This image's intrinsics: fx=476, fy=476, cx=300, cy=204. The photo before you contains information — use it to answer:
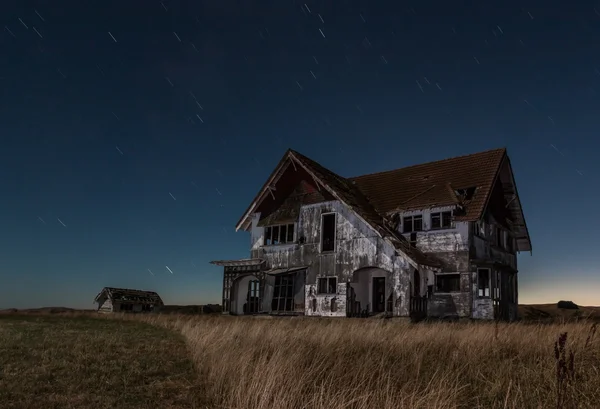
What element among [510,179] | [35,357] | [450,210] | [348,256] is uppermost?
[510,179]

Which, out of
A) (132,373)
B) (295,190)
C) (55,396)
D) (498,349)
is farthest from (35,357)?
(295,190)

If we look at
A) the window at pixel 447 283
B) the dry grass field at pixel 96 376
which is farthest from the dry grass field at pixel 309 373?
the window at pixel 447 283

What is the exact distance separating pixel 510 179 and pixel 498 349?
65.6 feet

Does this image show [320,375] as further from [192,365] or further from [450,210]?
[450,210]

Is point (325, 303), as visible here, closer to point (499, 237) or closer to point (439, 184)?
point (439, 184)

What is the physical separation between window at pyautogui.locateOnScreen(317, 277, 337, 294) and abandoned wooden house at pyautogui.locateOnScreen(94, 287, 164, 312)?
128 ft

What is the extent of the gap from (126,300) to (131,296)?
1.29 meters

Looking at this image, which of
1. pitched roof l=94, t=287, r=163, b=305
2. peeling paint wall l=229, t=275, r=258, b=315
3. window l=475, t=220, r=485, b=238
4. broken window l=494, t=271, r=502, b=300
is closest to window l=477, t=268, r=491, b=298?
broken window l=494, t=271, r=502, b=300

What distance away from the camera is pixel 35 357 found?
9969mm

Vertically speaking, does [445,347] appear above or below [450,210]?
below

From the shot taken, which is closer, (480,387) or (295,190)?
(480,387)

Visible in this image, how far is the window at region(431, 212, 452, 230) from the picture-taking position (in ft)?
77.4

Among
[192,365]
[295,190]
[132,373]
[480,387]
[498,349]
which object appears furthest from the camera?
[295,190]

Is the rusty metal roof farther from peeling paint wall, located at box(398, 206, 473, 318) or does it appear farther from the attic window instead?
the attic window
